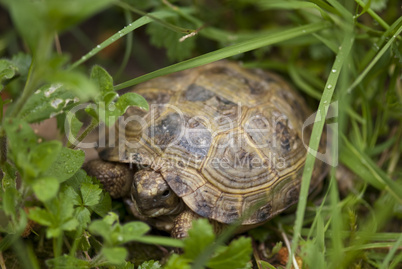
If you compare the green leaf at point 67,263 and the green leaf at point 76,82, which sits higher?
the green leaf at point 76,82

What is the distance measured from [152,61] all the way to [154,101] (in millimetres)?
1119

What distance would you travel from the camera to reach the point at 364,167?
232cm

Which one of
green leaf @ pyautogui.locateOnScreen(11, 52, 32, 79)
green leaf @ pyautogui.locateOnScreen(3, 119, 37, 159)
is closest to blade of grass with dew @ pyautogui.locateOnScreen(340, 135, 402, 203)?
green leaf @ pyautogui.locateOnScreen(3, 119, 37, 159)

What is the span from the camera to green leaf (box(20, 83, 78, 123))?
1.67 m

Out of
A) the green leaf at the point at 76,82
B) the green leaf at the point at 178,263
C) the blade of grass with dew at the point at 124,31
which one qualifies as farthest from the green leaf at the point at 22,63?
Answer: the green leaf at the point at 178,263

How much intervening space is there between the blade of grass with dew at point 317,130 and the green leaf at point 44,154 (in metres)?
0.95

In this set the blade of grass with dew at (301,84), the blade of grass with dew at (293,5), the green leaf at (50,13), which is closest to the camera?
the green leaf at (50,13)

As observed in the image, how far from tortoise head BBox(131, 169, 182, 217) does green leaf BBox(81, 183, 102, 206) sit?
0.74ft

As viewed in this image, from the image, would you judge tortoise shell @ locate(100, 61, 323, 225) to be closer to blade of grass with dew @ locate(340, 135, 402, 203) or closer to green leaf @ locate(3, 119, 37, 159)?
blade of grass with dew @ locate(340, 135, 402, 203)

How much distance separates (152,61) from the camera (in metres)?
3.30

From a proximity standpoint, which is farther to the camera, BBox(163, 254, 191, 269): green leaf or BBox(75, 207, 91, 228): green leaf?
BBox(75, 207, 91, 228): green leaf

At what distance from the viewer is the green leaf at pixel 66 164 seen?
1.64m

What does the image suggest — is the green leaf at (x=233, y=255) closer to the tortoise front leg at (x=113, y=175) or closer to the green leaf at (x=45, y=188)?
the green leaf at (x=45, y=188)

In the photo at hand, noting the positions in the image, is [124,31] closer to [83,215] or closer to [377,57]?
[83,215]
